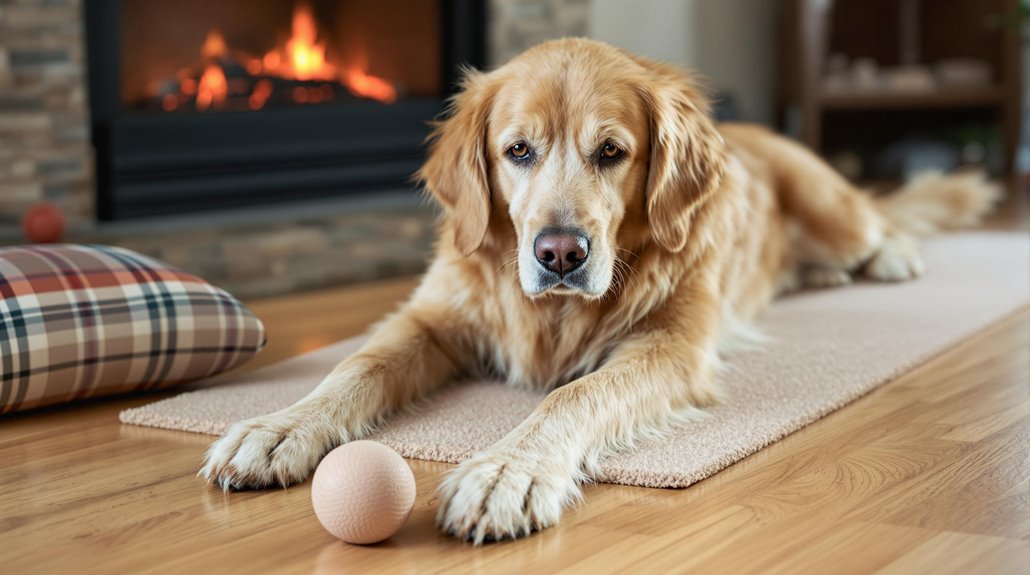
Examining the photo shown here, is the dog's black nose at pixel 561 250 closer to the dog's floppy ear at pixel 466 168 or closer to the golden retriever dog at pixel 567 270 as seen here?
the golden retriever dog at pixel 567 270

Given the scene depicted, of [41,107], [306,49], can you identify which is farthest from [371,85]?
[41,107]

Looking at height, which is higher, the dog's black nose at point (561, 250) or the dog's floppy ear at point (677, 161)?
the dog's floppy ear at point (677, 161)

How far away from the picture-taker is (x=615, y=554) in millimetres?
1567

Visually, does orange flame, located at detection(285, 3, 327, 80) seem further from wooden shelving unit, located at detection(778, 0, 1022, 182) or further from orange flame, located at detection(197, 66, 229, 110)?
wooden shelving unit, located at detection(778, 0, 1022, 182)

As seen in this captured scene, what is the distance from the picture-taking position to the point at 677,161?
2430 millimetres

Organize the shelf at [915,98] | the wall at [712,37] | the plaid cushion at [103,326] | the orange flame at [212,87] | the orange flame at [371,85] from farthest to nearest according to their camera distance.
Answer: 1. the shelf at [915,98]
2. the wall at [712,37]
3. the orange flame at [371,85]
4. the orange flame at [212,87]
5. the plaid cushion at [103,326]

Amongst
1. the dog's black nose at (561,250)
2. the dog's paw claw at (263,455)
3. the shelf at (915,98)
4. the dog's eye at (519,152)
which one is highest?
the dog's eye at (519,152)

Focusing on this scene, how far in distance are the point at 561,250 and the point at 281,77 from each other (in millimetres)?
2507

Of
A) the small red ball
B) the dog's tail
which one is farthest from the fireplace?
the dog's tail

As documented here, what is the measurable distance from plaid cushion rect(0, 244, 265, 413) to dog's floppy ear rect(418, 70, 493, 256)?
52cm

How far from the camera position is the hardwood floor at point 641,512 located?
155 cm

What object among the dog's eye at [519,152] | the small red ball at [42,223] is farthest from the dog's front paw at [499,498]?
the small red ball at [42,223]

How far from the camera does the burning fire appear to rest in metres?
4.17

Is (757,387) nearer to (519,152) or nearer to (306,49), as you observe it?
(519,152)
